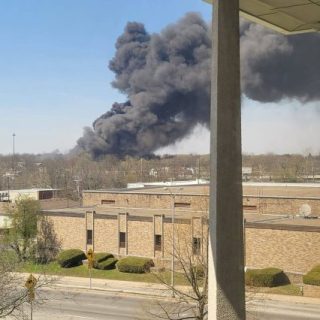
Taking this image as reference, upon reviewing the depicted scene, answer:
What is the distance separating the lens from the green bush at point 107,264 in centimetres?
3078

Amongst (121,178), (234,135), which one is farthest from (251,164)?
(234,135)

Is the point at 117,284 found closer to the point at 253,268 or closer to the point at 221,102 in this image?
the point at 253,268

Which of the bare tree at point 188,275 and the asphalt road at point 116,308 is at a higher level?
the bare tree at point 188,275

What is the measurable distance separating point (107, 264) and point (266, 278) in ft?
31.4

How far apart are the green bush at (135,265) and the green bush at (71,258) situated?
326 centimetres

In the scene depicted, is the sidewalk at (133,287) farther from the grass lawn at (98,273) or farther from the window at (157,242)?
the window at (157,242)

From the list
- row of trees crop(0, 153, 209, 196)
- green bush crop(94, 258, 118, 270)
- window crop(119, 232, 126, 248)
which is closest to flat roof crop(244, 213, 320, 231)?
window crop(119, 232, 126, 248)

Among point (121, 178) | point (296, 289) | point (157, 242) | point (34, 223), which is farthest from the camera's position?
point (121, 178)

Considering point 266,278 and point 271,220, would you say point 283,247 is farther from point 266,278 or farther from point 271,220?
point 271,220

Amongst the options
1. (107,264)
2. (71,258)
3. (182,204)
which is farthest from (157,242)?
(182,204)

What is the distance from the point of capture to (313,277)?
23.8 meters

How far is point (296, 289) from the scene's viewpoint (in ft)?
81.6

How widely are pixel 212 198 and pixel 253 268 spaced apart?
70.3ft

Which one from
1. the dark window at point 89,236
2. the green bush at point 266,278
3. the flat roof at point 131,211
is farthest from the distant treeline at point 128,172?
the green bush at point 266,278
